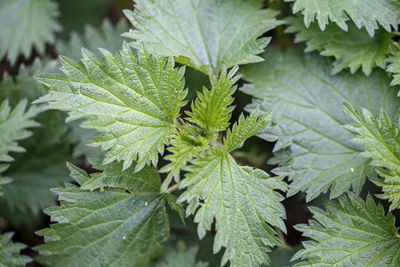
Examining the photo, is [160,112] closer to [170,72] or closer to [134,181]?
[170,72]

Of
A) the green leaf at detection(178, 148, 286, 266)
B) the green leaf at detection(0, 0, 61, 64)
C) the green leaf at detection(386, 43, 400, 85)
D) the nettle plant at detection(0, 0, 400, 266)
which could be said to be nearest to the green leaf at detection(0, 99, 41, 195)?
the nettle plant at detection(0, 0, 400, 266)

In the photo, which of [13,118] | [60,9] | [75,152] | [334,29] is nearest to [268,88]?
[334,29]

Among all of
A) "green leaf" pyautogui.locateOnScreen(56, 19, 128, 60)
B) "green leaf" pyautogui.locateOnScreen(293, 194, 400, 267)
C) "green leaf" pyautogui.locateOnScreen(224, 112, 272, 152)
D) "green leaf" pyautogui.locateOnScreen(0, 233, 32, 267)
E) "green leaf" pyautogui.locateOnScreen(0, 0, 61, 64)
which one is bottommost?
"green leaf" pyautogui.locateOnScreen(293, 194, 400, 267)

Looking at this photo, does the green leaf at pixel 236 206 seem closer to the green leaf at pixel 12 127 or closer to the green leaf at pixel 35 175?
the green leaf at pixel 12 127

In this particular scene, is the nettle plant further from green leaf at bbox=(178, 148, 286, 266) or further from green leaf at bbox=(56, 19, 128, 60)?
green leaf at bbox=(56, 19, 128, 60)

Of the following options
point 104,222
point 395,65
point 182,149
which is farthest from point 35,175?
point 395,65

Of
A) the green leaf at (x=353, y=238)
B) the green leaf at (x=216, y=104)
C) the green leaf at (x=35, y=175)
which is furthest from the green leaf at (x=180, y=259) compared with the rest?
the green leaf at (x=35, y=175)
